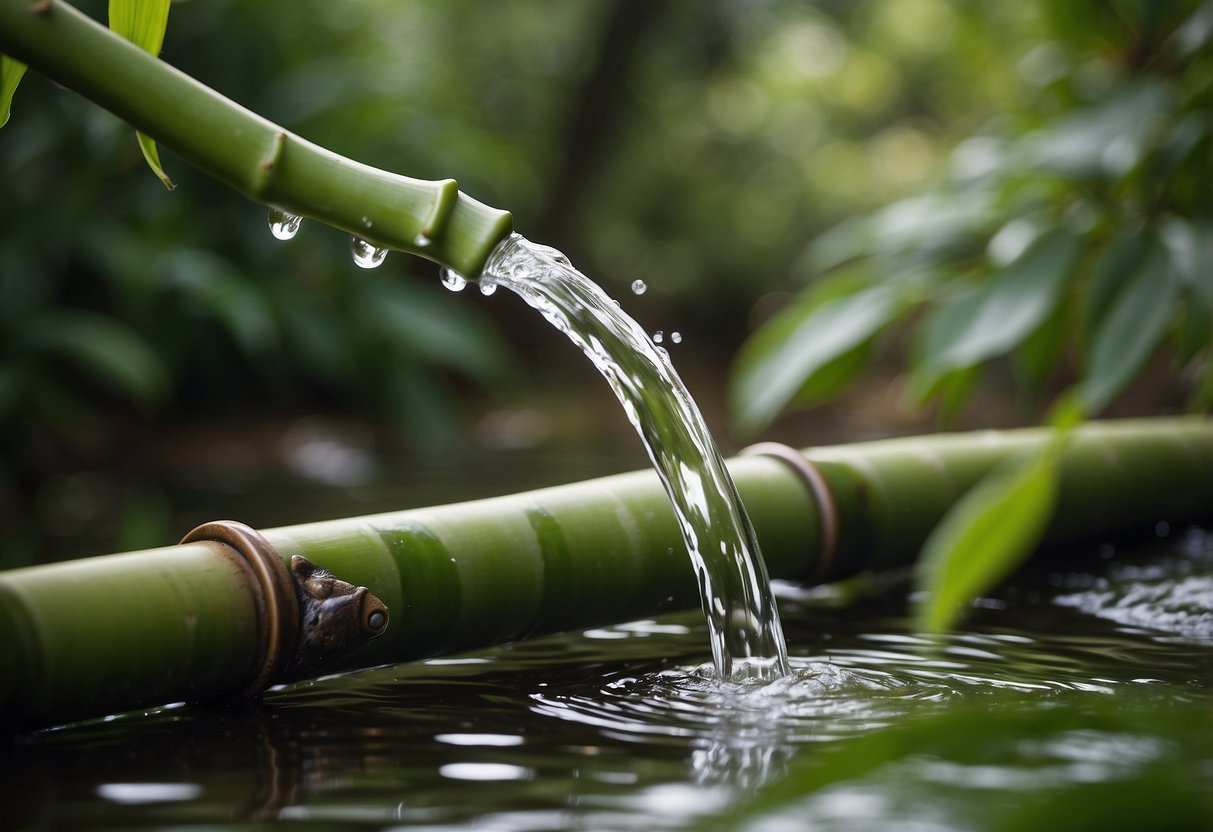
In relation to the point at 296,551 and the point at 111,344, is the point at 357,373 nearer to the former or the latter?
the point at 111,344

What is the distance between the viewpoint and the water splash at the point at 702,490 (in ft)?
4.40

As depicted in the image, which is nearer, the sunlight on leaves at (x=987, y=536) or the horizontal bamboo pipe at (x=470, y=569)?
the sunlight on leaves at (x=987, y=536)

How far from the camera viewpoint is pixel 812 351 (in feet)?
8.21

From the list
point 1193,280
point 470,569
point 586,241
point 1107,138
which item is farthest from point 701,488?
point 586,241

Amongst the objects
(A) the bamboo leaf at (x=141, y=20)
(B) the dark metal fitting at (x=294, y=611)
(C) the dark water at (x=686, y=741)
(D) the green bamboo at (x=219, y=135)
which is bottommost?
(C) the dark water at (x=686, y=741)

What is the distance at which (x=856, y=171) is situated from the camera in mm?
14391

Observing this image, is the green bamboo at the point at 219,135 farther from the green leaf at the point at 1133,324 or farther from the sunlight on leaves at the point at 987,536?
the green leaf at the point at 1133,324

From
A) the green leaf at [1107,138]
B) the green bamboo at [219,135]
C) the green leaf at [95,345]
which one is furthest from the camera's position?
the green leaf at [95,345]

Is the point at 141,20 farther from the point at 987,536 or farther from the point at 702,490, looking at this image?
the point at 987,536

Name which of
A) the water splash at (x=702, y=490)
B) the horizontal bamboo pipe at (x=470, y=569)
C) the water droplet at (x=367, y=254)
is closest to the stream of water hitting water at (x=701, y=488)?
the water splash at (x=702, y=490)

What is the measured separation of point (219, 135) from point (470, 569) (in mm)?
640

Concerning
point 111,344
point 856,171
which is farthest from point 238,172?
point 856,171

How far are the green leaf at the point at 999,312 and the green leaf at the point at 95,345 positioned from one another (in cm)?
274

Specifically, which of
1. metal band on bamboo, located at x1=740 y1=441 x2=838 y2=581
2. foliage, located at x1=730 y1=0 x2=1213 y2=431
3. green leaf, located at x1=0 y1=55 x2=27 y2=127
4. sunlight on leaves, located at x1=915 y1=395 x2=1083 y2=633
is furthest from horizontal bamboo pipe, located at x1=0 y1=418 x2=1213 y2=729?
sunlight on leaves, located at x1=915 y1=395 x2=1083 y2=633
